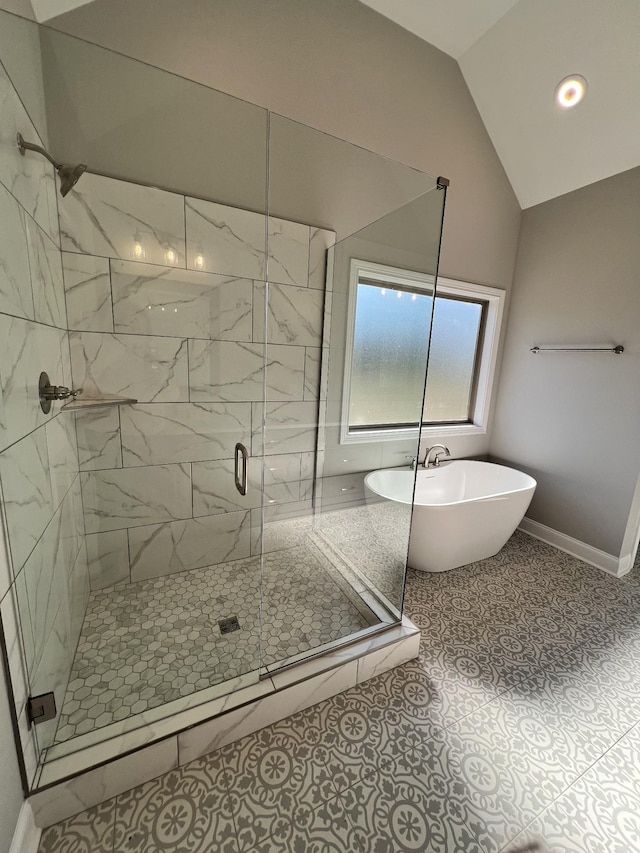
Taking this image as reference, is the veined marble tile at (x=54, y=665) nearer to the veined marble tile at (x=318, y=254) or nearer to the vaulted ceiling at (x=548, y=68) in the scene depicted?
the veined marble tile at (x=318, y=254)

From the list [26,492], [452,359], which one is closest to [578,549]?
[452,359]

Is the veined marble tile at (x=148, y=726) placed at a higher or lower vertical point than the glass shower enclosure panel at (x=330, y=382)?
lower

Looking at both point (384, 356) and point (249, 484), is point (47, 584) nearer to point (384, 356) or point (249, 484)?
point (249, 484)

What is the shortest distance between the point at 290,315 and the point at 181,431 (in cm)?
96

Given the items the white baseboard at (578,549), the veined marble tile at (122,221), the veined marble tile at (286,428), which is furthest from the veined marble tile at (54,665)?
the white baseboard at (578,549)

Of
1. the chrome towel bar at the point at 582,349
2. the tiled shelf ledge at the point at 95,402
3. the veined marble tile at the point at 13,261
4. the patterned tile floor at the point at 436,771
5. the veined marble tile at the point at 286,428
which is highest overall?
the veined marble tile at the point at 13,261

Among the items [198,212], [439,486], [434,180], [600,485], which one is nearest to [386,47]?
[434,180]

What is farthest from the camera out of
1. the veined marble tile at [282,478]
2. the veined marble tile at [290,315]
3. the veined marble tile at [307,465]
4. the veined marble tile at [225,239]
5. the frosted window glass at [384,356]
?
the veined marble tile at [307,465]

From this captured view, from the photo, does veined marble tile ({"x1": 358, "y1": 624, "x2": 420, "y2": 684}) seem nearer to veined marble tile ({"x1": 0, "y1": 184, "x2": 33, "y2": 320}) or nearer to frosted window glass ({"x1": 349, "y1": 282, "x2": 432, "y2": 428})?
frosted window glass ({"x1": 349, "y1": 282, "x2": 432, "y2": 428})

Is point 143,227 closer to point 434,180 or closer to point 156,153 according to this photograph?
point 156,153

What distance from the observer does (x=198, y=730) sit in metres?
1.23

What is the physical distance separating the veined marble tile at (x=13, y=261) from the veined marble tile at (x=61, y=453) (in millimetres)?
455

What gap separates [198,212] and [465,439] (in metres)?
2.67

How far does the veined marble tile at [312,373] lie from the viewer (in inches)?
91.4
